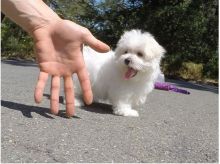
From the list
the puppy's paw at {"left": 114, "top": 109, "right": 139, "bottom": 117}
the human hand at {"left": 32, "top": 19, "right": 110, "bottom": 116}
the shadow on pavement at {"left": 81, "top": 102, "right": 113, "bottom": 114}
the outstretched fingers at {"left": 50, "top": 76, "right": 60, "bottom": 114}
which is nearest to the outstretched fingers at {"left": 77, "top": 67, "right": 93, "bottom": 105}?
the human hand at {"left": 32, "top": 19, "right": 110, "bottom": 116}

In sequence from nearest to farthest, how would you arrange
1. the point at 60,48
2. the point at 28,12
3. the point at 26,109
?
the point at 28,12
the point at 60,48
the point at 26,109

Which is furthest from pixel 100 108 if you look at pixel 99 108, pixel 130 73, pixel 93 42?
pixel 93 42

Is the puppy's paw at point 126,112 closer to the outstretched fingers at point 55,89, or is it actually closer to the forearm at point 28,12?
the outstretched fingers at point 55,89

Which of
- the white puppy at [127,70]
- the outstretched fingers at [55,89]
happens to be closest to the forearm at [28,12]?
the outstretched fingers at [55,89]

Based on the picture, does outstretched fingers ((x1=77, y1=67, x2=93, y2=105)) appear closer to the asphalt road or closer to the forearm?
the forearm

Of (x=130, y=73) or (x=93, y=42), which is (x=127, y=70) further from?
(x=93, y=42)

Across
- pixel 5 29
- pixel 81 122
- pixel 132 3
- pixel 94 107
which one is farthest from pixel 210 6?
pixel 81 122

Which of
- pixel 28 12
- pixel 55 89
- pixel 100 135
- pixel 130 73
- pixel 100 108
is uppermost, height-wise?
pixel 28 12
